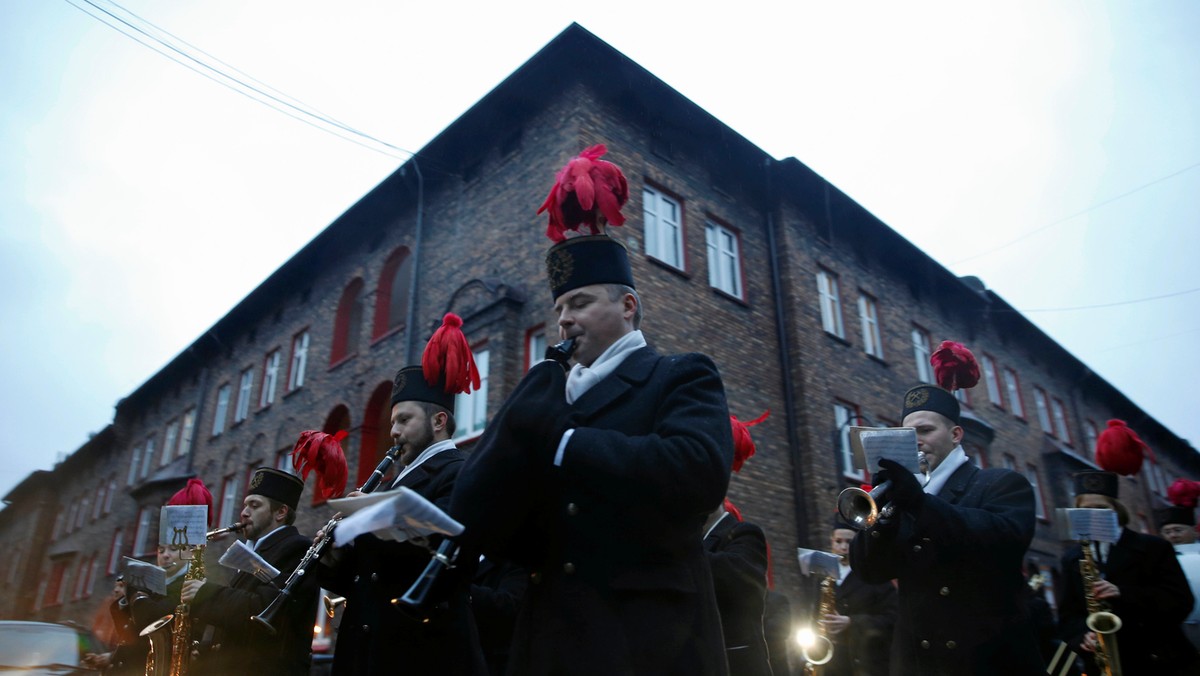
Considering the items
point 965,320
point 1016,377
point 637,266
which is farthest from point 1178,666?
point 1016,377

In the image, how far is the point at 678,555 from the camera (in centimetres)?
234

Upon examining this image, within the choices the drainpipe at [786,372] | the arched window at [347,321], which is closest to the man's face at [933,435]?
the drainpipe at [786,372]

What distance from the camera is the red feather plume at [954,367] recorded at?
506cm

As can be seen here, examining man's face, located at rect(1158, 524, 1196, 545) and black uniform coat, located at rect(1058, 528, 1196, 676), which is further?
man's face, located at rect(1158, 524, 1196, 545)

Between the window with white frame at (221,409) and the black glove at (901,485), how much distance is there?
24.7m

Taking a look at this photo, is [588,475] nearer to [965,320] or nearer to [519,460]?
[519,460]

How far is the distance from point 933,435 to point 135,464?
36.6 meters

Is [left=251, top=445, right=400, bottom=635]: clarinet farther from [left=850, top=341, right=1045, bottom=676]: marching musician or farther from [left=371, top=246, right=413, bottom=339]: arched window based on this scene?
[left=371, top=246, right=413, bottom=339]: arched window

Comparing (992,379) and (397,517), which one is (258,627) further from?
(992,379)

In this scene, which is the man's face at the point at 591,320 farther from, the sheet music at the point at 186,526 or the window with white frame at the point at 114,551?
the window with white frame at the point at 114,551

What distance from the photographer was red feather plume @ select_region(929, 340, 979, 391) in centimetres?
506

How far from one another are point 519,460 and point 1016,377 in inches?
1120

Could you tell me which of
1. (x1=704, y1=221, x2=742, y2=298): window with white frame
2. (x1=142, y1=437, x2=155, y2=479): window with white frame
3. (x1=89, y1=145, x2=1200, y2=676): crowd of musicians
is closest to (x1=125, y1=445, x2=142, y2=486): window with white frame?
(x1=142, y1=437, x2=155, y2=479): window with white frame

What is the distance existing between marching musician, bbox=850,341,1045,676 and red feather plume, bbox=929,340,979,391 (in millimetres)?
1135
